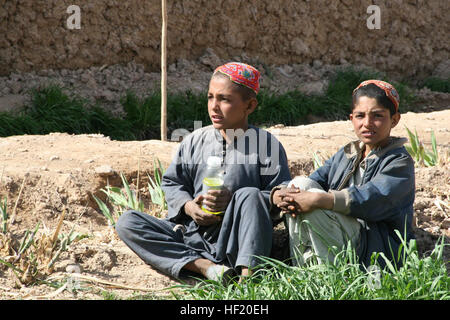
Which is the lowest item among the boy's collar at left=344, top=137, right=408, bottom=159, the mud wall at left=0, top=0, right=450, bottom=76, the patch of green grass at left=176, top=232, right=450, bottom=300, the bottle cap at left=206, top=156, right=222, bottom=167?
the patch of green grass at left=176, top=232, right=450, bottom=300

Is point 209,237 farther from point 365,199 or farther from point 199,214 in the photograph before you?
point 365,199

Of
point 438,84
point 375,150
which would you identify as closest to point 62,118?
point 375,150

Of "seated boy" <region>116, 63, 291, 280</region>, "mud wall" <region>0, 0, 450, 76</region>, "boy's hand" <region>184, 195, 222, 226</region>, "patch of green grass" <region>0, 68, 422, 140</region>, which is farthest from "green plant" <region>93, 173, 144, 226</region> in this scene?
"mud wall" <region>0, 0, 450, 76</region>

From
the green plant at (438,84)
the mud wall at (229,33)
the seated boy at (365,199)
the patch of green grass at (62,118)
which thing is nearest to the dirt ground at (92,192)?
the seated boy at (365,199)

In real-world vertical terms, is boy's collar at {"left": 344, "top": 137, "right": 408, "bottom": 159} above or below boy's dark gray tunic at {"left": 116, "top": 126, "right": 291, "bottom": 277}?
above

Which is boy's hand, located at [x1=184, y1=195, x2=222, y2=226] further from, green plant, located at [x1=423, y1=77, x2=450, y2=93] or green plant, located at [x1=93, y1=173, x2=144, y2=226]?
green plant, located at [x1=423, y1=77, x2=450, y2=93]

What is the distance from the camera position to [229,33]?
29.4ft

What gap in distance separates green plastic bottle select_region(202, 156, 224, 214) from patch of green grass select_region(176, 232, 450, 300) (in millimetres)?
476

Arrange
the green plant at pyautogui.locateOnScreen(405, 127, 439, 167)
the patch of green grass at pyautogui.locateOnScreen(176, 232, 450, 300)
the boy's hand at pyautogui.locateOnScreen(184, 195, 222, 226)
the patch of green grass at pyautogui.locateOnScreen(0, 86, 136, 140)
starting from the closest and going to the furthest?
1. the patch of green grass at pyautogui.locateOnScreen(176, 232, 450, 300)
2. the boy's hand at pyautogui.locateOnScreen(184, 195, 222, 226)
3. the green plant at pyautogui.locateOnScreen(405, 127, 439, 167)
4. the patch of green grass at pyautogui.locateOnScreen(0, 86, 136, 140)

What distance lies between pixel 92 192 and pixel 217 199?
1.27 meters

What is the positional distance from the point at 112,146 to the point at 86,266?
170cm

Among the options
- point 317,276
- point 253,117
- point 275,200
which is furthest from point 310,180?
point 253,117

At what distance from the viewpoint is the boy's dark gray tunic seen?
3492 mm
